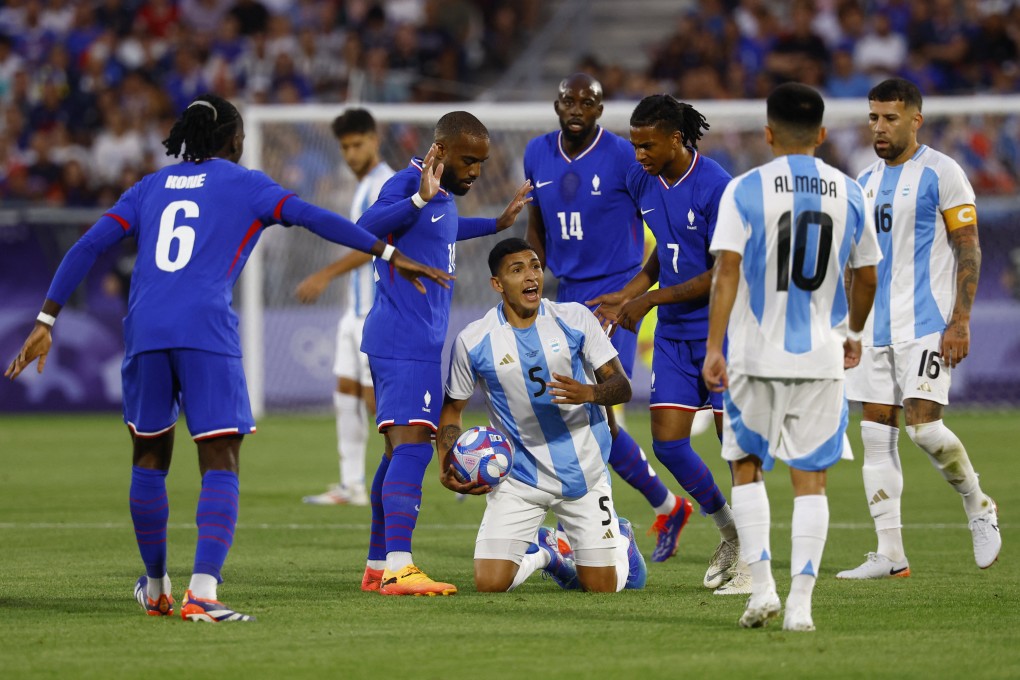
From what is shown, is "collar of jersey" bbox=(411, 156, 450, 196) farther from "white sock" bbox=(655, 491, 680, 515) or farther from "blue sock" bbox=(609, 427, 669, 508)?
"white sock" bbox=(655, 491, 680, 515)

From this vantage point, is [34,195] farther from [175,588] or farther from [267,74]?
[175,588]

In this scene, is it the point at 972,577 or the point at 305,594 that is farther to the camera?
the point at 972,577

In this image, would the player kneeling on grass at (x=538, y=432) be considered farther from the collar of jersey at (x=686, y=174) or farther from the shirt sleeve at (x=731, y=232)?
the shirt sleeve at (x=731, y=232)

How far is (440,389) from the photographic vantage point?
7.63m

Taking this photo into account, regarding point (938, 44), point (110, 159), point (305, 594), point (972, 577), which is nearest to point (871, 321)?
point (972, 577)

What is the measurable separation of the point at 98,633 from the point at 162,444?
857mm

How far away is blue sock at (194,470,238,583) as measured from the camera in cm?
637

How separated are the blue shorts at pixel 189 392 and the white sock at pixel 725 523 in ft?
8.91

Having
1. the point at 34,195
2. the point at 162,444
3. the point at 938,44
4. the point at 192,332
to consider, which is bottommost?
the point at 162,444

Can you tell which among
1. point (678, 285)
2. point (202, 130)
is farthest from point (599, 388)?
point (202, 130)

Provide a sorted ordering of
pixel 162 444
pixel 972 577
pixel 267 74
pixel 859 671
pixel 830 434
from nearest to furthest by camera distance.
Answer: pixel 859 671
pixel 830 434
pixel 162 444
pixel 972 577
pixel 267 74

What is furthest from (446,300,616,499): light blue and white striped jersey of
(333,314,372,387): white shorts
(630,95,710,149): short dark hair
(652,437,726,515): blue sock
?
(333,314,372,387): white shorts

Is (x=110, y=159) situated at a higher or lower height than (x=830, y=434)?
higher

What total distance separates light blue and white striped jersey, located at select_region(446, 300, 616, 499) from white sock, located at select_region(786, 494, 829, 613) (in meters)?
1.72
